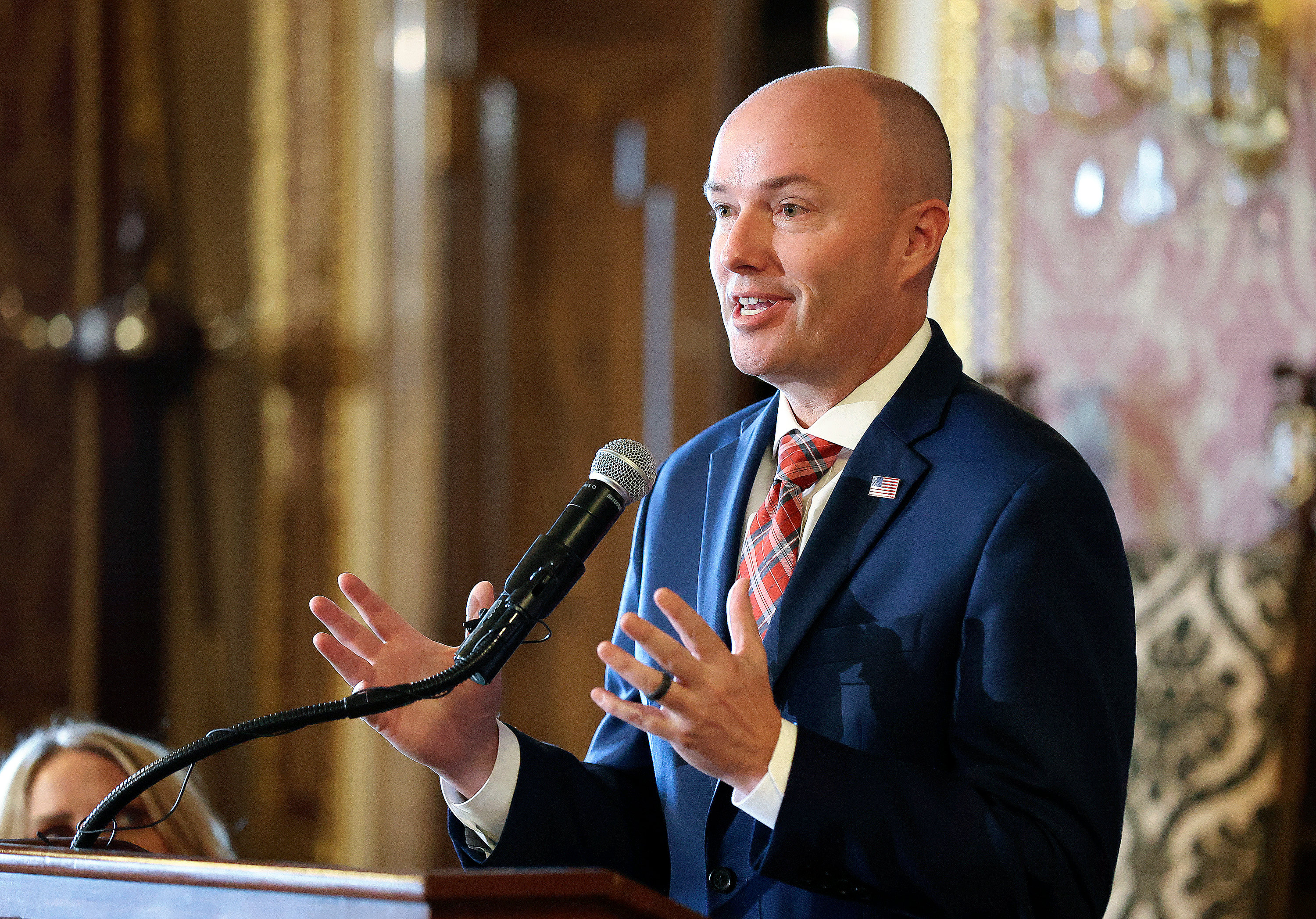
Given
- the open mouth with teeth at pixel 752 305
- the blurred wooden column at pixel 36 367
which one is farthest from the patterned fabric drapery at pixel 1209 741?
the blurred wooden column at pixel 36 367

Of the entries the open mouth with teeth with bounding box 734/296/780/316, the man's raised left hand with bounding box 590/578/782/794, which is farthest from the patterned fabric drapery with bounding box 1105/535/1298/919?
the man's raised left hand with bounding box 590/578/782/794

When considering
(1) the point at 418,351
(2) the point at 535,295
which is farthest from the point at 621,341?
(1) the point at 418,351

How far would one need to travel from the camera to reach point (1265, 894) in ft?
7.83

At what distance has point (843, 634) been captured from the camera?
1269 millimetres

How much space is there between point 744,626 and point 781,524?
11.7 inches

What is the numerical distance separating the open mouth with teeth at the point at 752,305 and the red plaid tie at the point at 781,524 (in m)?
0.14

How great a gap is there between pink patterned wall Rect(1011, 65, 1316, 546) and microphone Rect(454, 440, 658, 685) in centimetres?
227

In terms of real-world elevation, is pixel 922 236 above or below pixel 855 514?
above

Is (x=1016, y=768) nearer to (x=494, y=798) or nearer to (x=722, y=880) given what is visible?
(x=722, y=880)

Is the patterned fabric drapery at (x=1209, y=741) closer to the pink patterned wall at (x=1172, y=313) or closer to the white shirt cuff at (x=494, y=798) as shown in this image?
the pink patterned wall at (x=1172, y=313)

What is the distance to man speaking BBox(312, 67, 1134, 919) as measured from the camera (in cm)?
112

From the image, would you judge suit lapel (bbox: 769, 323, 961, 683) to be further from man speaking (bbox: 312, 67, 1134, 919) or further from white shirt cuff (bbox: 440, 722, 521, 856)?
white shirt cuff (bbox: 440, 722, 521, 856)

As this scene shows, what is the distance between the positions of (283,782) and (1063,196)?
272 cm

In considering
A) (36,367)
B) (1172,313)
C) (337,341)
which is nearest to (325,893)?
(1172,313)
